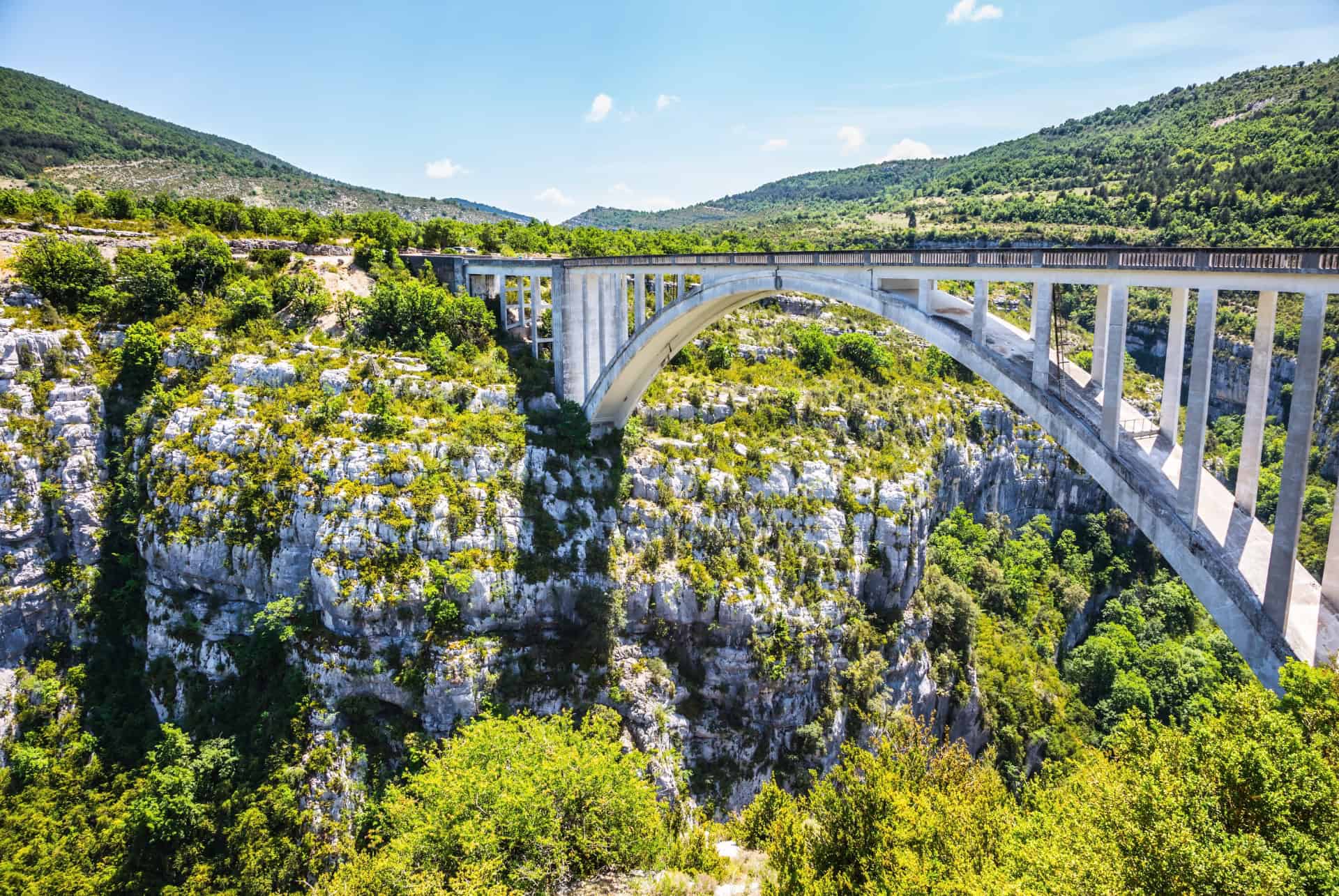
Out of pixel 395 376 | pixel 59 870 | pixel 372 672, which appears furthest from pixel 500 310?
pixel 59 870

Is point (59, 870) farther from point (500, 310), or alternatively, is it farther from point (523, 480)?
point (500, 310)

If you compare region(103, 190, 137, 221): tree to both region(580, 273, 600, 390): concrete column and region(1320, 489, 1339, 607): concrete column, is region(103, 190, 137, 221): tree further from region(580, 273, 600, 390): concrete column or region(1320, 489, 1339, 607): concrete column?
region(1320, 489, 1339, 607): concrete column

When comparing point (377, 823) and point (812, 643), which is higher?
point (812, 643)

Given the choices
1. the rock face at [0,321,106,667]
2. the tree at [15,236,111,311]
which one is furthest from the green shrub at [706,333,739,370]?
the tree at [15,236,111,311]

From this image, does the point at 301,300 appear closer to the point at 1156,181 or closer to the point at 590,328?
the point at 590,328

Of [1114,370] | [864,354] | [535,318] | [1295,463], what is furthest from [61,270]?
[1295,463]

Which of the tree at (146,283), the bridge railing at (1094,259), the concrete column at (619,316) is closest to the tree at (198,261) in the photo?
the tree at (146,283)
